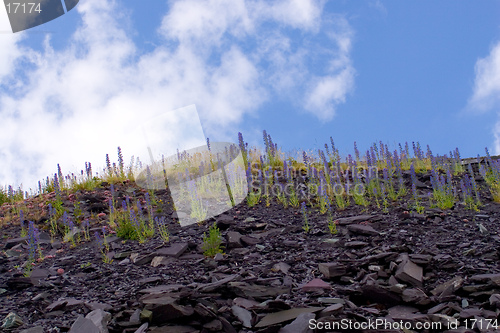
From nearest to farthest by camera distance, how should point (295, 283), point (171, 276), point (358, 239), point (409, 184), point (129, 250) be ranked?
point (295, 283) < point (171, 276) < point (358, 239) < point (129, 250) < point (409, 184)

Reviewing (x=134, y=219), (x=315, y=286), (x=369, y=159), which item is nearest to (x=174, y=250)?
(x=134, y=219)

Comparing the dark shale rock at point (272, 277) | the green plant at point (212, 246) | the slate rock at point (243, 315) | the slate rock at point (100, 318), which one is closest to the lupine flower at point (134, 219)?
the dark shale rock at point (272, 277)

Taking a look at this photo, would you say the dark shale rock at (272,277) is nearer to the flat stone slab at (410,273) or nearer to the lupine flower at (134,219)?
the flat stone slab at (410,273)

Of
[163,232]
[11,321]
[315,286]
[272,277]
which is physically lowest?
[315,286]

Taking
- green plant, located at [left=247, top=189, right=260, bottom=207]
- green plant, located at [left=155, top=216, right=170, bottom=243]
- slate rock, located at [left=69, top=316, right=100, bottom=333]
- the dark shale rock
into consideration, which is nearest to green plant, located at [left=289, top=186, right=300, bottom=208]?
the dark shale rock

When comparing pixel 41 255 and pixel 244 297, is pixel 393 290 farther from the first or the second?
pixel 41 255

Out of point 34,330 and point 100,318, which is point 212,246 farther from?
point 34,330

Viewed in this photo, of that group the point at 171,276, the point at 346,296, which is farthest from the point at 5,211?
the point at 346,296

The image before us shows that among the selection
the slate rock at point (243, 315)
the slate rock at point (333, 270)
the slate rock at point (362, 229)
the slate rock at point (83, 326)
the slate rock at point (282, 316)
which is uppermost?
the slate rock at point (362, 229)

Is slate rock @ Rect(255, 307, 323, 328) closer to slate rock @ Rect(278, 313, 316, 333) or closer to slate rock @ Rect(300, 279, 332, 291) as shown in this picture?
slate rock @ Rect(278, 313, 316, 333)

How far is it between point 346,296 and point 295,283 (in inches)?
25.5

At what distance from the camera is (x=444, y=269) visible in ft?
16.6

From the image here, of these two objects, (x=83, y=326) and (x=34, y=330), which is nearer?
(x=83, y=326)

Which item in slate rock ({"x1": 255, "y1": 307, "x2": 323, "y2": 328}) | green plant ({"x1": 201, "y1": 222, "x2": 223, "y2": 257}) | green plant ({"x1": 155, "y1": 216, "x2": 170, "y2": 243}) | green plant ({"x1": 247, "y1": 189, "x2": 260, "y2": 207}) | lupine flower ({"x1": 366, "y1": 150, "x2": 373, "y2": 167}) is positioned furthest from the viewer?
lupine flower ({"x1": 366, "y1": 150, "x2": 373, "y2": 167})
